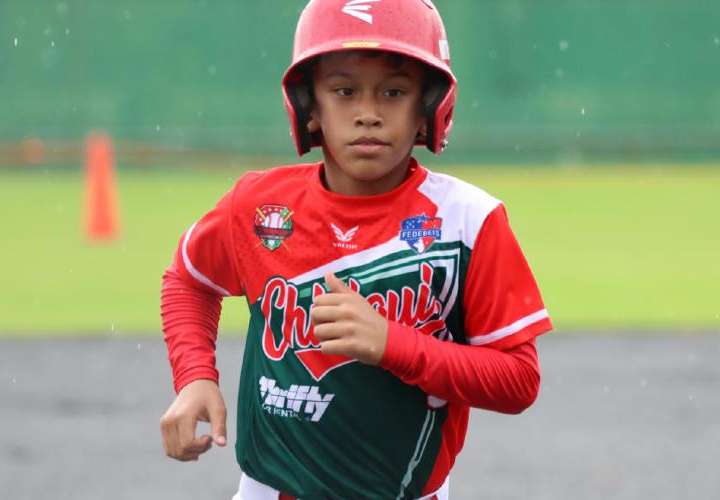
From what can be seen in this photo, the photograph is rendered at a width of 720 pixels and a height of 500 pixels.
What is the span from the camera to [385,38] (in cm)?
330

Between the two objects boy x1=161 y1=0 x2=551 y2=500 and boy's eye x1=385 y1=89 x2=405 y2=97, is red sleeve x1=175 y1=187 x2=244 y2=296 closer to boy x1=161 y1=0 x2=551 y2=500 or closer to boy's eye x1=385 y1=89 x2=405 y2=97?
boy x1=161 y1=0 x2=551 y2=500

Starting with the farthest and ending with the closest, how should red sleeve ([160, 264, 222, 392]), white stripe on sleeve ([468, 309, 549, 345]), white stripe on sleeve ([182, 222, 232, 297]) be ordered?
white stripe on sleeve ([182, 222, 232, 297]) < red sleeve ([160, 264, 222, 392]) < white stripe on sleeve ([468, 309, 549, 345])

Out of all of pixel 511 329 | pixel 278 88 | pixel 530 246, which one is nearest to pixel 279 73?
pixel 278 88

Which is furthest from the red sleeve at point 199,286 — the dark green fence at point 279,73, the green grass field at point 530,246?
the dark green fence at point 279,73

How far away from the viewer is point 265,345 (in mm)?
3479

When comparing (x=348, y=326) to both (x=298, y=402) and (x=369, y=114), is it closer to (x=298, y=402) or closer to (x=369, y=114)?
(x=298, y=402)

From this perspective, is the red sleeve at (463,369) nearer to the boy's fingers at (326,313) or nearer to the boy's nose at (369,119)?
the boy's fingers at (326,313)

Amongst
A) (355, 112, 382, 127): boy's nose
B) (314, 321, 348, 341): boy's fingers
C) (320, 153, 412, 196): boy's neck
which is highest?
(355, 112, 382, 127): boy's nose

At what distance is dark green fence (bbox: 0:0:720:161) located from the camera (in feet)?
85.5

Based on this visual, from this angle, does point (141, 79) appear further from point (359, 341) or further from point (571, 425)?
point (359, 341)

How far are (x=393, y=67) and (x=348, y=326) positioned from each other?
2.19 ft

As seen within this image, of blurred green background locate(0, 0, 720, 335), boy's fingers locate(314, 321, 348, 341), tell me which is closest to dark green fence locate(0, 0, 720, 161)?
blurred green background locate(0, 0, 720, 335)

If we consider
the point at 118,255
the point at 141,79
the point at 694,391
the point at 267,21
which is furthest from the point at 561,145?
the point at 694,391

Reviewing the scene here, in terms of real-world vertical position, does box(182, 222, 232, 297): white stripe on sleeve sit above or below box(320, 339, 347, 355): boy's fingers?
below
